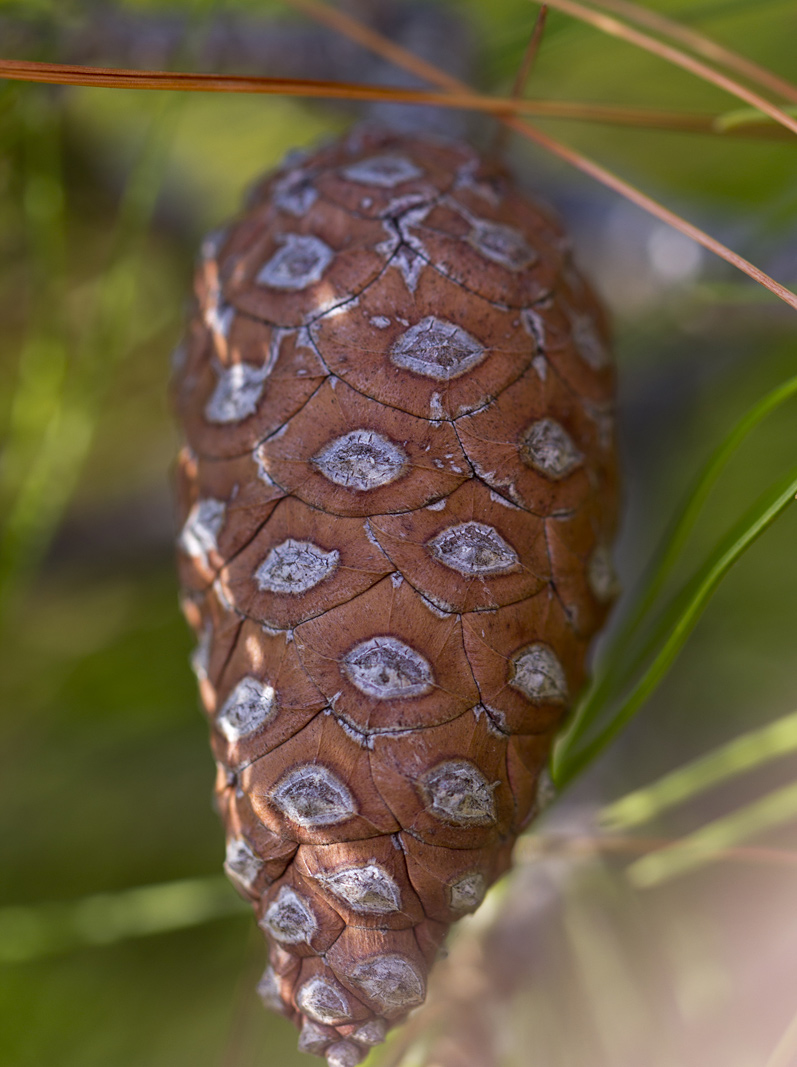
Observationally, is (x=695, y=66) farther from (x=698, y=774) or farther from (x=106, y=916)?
(x=106, y=916)

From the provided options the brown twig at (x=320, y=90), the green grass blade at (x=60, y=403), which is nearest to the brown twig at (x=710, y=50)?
the brown twig at (x=320, y=90)

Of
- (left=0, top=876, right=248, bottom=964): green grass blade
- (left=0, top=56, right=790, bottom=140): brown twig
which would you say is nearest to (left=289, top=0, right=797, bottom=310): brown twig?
(left=0, top=56, right=790, bottom=140): brown twig

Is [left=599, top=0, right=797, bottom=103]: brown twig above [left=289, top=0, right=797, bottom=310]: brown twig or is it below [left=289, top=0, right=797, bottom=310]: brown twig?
above

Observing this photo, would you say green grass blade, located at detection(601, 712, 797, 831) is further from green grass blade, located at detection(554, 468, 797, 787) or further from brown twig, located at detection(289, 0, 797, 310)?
brown twig, located at detection(289, 0, 797, 310)

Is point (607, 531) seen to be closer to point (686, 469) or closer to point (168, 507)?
point (686, 469)

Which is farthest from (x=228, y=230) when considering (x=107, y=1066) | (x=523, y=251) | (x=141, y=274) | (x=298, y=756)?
(x=107, y=1066)

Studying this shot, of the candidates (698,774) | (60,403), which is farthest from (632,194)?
(60,403)
